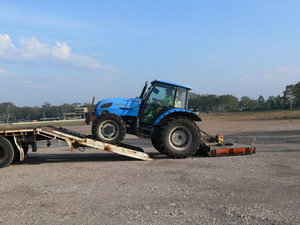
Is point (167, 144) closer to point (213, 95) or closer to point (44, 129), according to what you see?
point (44, 129)

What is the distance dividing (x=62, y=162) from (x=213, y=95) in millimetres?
149647

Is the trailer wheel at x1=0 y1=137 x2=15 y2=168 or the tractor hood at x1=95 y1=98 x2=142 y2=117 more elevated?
the tractor hood at x1=95 y1=98 x2=142 y2=117

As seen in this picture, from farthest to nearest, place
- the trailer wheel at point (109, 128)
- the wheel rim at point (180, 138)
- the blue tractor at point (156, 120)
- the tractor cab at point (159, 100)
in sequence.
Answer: the tractor cab at point (159, 100), the wheel rim at point (180, 138), the blue tractor at point (156, 120), the trailer wheel at point (109, 128)

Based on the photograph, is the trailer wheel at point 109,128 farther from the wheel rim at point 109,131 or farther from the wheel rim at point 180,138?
the wheel rim at point 180,138

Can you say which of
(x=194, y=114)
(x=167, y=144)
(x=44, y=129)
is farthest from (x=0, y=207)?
(x=194, y=114)

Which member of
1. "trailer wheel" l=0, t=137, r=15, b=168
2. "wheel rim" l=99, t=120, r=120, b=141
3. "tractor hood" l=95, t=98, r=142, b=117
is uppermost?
"tractor hood" l=95, t=98, r=142, b=117

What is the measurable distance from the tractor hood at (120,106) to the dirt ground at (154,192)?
159 cm

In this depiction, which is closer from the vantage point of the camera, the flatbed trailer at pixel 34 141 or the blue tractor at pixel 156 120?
the flatbed trailer at pixel 34 141

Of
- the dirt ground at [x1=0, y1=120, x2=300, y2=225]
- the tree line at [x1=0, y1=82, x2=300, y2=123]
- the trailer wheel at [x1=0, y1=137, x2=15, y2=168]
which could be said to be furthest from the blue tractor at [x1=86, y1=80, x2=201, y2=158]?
the tree line at [x1=0, y1=82, x2=300, y2=123]

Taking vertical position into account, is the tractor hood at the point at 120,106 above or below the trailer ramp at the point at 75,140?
above

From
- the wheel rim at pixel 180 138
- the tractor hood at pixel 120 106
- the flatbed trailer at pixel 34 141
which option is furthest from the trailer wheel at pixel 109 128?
the wheel rim at pixel 180 138

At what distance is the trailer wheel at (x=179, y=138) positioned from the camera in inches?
349

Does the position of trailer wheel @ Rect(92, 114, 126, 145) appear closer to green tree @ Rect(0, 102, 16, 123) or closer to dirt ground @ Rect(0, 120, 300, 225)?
dirt ground @ Rect(0, 120, 300, 225)

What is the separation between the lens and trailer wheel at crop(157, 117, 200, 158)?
888cm
